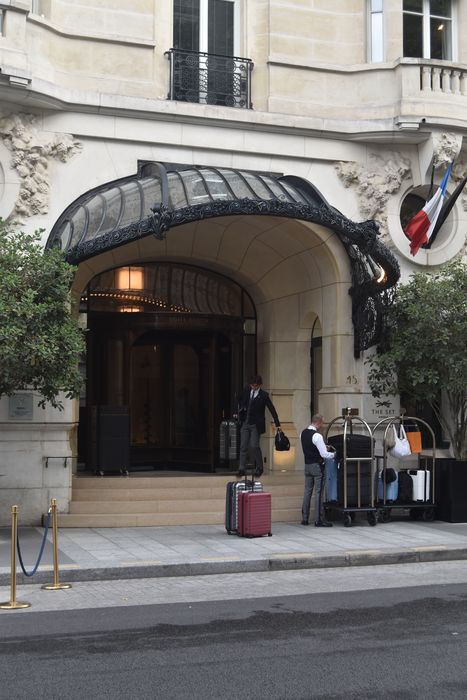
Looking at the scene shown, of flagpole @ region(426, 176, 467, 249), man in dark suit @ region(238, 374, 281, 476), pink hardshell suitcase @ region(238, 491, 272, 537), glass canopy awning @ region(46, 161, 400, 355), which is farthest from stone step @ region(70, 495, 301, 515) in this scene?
flagpole @ region(426, 176, 467, 249)

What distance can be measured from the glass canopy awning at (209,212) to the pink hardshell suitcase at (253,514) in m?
4.01

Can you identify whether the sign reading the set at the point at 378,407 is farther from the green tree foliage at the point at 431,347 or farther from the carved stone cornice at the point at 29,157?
the carved stone cornice at the point at 29,157

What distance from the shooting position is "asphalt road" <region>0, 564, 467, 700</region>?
6438 millimetres

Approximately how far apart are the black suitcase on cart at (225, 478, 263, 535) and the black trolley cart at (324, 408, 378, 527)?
5.69ft

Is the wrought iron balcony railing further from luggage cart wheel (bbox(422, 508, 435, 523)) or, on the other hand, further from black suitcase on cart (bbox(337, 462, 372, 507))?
luggage cart wheel (bbox(422, 508, 435, 523))

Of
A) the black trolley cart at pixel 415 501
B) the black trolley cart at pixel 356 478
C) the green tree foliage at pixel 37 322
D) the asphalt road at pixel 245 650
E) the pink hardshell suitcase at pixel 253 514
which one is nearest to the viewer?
the asphalt road at pixel 245 650

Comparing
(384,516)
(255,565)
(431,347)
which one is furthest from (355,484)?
(255,565)

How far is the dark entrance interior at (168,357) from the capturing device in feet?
59.8

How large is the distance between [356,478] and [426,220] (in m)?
4.66

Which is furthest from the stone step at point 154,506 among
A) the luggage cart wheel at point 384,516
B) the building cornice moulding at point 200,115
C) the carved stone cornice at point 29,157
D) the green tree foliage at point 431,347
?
the building cornice moulding at point 200,115

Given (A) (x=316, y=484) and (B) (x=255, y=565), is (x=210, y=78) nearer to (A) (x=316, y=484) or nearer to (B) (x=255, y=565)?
(A) (x=316, y=484)

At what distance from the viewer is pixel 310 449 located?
14547 millimetres

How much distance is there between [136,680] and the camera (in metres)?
6.62

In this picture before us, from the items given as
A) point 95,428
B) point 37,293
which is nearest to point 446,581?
point 37,293
